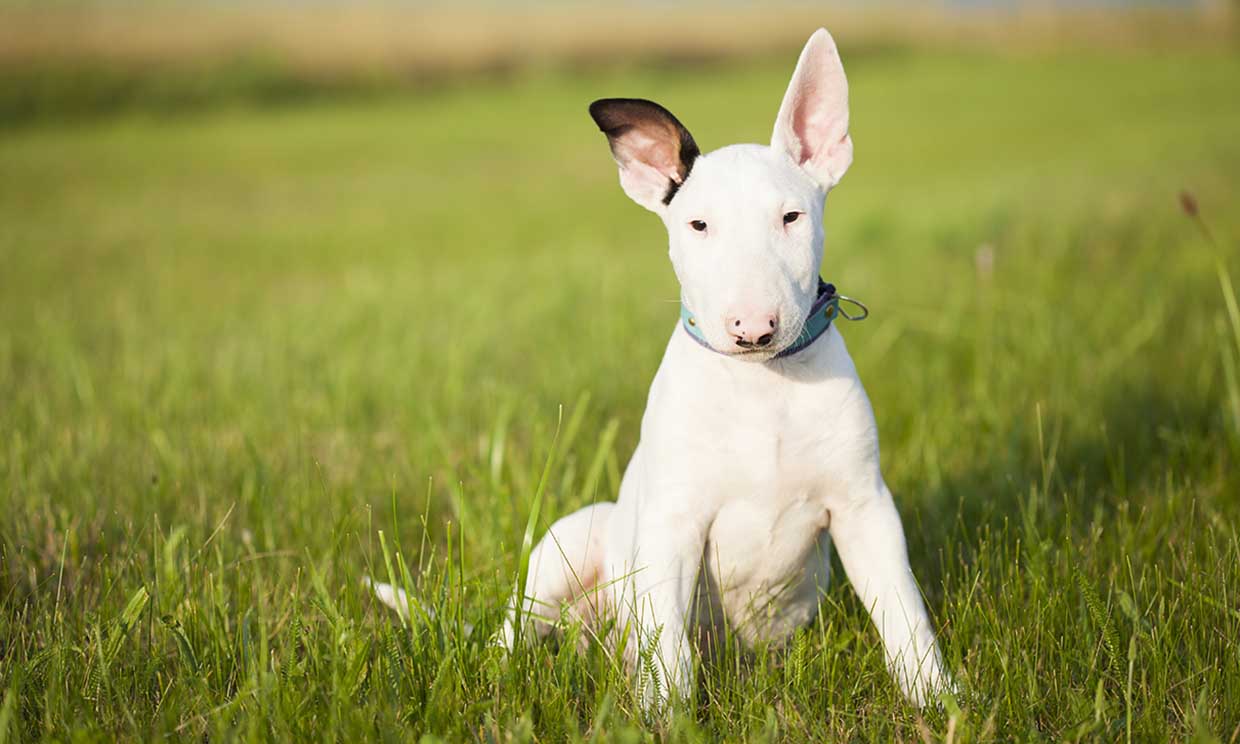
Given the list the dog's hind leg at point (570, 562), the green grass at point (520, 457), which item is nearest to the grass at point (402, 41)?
the green grass at point (520, 457)

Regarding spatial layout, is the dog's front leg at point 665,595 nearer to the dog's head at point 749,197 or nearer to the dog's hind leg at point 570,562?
the dog's hind leg at point 570,562

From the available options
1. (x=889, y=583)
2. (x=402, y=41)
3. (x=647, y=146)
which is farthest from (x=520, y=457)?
(x=402, y=41)

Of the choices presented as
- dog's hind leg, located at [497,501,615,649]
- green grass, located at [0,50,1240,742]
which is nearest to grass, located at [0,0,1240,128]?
green grass, located at [0,50,1240,742]

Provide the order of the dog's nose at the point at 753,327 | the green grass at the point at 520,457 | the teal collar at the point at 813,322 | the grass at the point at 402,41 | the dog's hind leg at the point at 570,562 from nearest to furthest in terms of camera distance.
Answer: the dog's nose at the point at 753,327 < the green grass at the point at 520,457 < the teal collar at the point at 813,322 < the dog's hind leg at the point at 570,562 < the grass at the point at 402,41

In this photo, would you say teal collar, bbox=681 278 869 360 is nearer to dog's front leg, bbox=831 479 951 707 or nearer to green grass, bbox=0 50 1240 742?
dog's front leg, bbox=831 479 951 707

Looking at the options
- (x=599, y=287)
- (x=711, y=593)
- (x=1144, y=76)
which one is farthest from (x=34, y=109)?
(x=1144, y=76)

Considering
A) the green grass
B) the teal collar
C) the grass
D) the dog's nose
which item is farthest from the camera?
the grass

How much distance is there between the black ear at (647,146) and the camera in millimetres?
2717

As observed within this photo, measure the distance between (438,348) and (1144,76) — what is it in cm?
2693

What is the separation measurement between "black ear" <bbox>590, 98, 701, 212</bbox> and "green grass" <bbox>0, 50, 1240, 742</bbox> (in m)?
0.77

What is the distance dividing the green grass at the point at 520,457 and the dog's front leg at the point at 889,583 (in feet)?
0.31

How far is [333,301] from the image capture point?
7.82 metres

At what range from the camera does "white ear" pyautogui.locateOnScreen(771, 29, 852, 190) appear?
8.93ft

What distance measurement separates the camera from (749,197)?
2.55m
